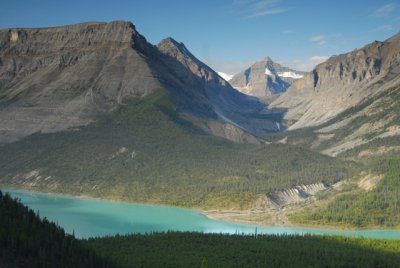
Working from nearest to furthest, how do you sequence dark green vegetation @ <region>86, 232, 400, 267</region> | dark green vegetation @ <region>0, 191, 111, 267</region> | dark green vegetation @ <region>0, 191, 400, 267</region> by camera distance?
1. dark green vegetation @ <region>0, 191, 111, 267</region>
2. dark green vegetation @ <region>0, 191, 400, 267</region>
3. dark green vegetation @ <region>86, 232, 400, 267</region>

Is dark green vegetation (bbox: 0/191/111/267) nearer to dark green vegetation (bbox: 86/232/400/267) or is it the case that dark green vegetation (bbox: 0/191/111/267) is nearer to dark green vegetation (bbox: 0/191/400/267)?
dark green vegetation (bbox: 0/191/400/267)

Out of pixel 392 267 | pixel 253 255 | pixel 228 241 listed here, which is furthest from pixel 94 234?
pixel 392 267

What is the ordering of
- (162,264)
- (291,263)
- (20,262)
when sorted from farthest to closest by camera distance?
1. (291,263)
2. (162,264)
3. (20,262)

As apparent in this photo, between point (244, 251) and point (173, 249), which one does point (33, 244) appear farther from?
point (244, 251)

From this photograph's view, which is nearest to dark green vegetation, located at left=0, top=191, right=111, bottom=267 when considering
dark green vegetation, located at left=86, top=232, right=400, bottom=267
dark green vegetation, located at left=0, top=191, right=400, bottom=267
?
dark green vegetation, located at left=0, top=191, right=400, bottom=267

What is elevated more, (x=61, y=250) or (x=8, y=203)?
(x=8, y=203)

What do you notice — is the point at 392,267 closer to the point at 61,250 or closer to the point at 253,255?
the point at 253,255
